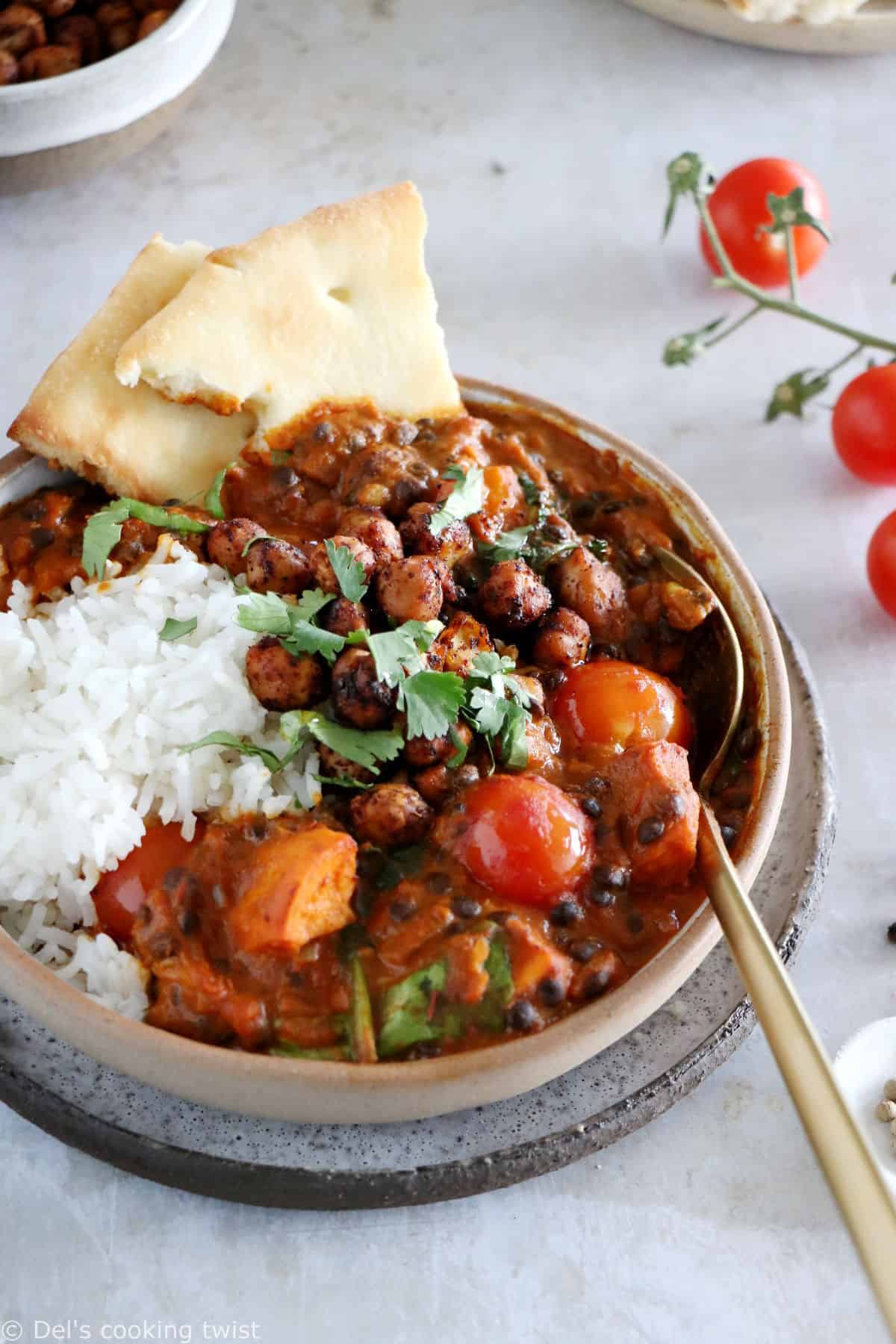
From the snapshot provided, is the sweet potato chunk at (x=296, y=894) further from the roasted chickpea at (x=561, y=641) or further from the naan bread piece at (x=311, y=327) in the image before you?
the naan bread piece at (x=311, y=327)

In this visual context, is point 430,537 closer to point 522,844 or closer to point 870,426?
point 522,844

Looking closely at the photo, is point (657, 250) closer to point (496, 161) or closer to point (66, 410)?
point (496, 161)

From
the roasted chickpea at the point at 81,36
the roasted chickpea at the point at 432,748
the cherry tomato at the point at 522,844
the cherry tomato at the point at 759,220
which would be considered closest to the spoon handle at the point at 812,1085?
the cherry tomato at the point at 522,844

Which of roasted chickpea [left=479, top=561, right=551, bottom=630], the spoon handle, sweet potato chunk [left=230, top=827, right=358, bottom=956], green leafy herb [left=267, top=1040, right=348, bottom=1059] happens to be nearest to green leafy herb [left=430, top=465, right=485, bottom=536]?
roasted chickpea [left=479, top=561, right=551, bottom=630]

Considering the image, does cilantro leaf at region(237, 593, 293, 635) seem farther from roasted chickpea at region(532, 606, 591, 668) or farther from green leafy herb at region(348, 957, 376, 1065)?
green leafy herb at region(348, 957, 376, 1065)

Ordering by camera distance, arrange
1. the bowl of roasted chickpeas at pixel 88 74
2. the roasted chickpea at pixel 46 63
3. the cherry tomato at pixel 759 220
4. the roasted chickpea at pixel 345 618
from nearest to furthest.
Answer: the roasted chickpea at pixel 345 618
the bowl of roasted chickpeas at pixel 88 74
the roasted chickpea at pixel 46 63
the cherry tomato at pixel 759 220
